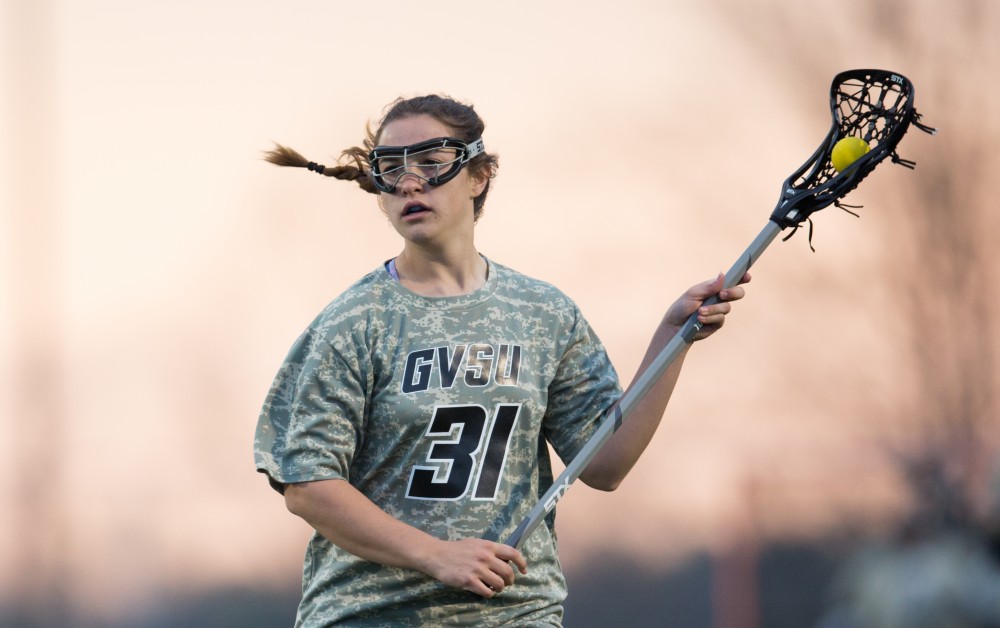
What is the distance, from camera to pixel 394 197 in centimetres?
303

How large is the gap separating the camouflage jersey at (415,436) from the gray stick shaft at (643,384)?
0.28ft

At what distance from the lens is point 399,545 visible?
271 cm

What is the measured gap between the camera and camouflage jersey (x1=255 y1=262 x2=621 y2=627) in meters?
2.82

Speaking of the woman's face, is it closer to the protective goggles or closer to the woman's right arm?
the protective goggles

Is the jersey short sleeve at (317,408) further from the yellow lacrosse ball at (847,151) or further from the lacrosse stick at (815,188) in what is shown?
the yellow lacrosse ball at (847,151)

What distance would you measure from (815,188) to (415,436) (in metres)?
1.00

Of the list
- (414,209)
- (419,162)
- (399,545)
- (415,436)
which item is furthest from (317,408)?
(419,162)

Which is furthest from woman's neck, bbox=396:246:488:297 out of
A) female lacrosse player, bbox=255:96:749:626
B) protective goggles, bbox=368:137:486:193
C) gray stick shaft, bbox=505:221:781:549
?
gray stick shaft, bbox=505:221:781:549

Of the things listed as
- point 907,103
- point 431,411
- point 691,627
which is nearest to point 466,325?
point 431,411

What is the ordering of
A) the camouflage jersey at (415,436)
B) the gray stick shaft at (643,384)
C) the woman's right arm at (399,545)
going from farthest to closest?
the gray stick shaft at (643,384), the camouflage jersey at (415,436), the woman's right arm at (399,545)

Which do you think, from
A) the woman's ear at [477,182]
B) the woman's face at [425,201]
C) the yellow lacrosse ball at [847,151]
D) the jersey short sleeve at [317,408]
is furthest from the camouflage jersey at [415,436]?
the yellow lacrosse ball at [847,151]

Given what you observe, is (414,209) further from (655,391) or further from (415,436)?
(655,391)

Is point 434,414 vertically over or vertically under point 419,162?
under

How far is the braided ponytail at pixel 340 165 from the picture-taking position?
10.4 ft
